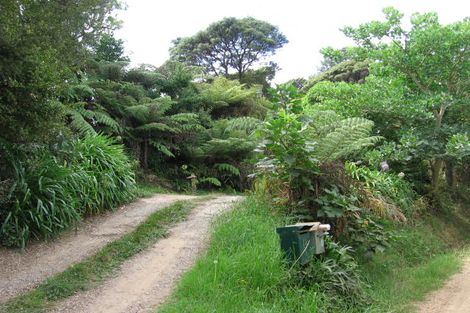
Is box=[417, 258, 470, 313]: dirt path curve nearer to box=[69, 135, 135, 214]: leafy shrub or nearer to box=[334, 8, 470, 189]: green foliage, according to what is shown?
box=[334, 8, 470, 189]: green foliage

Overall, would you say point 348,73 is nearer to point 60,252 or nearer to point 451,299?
point 451,299

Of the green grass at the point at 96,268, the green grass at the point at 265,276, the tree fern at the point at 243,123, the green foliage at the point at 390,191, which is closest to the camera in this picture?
the green grass at the point at 96,268

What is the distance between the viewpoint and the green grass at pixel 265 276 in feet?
15.3

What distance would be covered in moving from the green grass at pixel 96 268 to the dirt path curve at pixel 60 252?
0.17 metres

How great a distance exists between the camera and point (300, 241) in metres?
5.21

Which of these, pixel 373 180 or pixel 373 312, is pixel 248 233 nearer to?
pixel 373 312

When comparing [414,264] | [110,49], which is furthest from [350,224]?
[110,49]

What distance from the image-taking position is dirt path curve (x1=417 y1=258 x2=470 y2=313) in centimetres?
611

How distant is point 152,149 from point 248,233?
23.1ft

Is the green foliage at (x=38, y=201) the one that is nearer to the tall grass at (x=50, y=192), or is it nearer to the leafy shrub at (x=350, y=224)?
the tall grass at (x=50, y=192)

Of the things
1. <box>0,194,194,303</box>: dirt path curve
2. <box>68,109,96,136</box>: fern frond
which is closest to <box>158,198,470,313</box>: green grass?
<box>0,194,194,303</box>: dirt path curve

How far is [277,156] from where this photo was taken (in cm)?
687

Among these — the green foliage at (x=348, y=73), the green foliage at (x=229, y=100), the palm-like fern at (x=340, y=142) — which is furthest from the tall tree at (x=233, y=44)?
the palm-like fern at (x=340, y=142)

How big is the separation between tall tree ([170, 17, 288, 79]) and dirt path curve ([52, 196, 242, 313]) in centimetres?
2374
